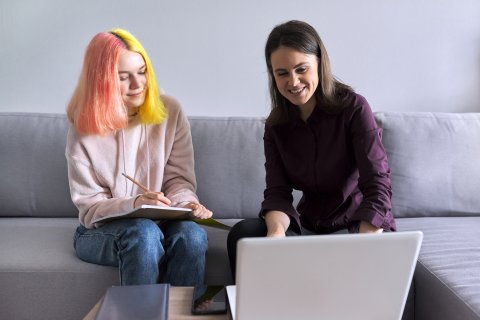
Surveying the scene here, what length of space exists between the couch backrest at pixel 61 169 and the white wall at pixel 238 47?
0.85ft

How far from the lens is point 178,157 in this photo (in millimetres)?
1657

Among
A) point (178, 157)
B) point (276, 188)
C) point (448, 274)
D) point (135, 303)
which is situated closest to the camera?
point (135, 303)

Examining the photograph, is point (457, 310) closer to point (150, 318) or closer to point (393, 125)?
point (150, 318)

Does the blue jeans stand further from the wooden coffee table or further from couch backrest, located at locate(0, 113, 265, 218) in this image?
couch backrest, located at locate(0, 113, 265, 218)

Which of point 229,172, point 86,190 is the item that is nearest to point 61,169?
point 86,190

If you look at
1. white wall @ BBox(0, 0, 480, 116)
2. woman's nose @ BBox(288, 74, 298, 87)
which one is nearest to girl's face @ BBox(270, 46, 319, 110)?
woman's nose @ BBox(288, 74, 298, 87)

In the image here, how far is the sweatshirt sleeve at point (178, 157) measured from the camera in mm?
1640

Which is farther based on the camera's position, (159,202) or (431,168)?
(431,168)

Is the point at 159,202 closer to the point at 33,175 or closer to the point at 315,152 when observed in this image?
the point at 315,152

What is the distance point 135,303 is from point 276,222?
19.0 inches

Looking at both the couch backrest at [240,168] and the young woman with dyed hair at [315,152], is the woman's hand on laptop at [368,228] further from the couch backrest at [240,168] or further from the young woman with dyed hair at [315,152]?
the couch backrest at [240,168]

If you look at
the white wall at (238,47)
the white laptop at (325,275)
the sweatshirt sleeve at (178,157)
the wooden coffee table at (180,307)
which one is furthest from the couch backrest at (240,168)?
the white laptop at (325,275)

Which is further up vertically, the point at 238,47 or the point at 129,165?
the point at 238,47

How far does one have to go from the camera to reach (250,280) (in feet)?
2.68
